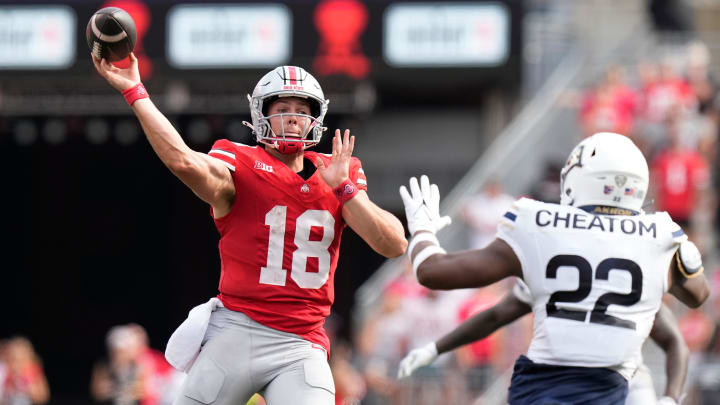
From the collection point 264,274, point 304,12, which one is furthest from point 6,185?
point 264,274

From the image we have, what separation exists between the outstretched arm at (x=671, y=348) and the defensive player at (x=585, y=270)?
0.70m

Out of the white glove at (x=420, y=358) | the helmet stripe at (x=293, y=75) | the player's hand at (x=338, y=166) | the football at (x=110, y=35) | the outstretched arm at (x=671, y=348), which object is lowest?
the white glove at (x=420, y=358)

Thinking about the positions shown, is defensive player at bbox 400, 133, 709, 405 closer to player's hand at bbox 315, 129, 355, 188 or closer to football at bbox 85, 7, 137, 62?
player's hand at bbox 315, 129, 355, 188

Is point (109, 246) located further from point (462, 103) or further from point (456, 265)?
point (456, 265)

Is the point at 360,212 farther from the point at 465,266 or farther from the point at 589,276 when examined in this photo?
the point at 589,276

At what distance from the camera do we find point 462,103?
16281mm

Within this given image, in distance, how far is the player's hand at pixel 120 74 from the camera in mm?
4707

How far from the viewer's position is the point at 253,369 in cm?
484

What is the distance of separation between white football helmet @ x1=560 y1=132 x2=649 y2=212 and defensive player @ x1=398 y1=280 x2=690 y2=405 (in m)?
0.71

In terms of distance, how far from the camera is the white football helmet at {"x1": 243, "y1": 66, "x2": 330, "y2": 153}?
16.4ft

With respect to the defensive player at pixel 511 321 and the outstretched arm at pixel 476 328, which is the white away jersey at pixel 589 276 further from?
the outstretched arm at pixel 476 328

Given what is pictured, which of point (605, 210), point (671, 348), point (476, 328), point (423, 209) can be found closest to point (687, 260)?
point (605, 210)

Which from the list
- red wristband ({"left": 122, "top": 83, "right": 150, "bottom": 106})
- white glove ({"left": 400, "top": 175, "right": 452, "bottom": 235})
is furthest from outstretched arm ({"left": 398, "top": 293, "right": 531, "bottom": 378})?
red wristband ({"left": 122, "top": 83, "right": 150, "bottom": 106})

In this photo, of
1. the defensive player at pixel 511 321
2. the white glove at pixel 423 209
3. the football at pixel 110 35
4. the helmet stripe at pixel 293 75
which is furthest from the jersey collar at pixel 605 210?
the football at pixel 110 35
